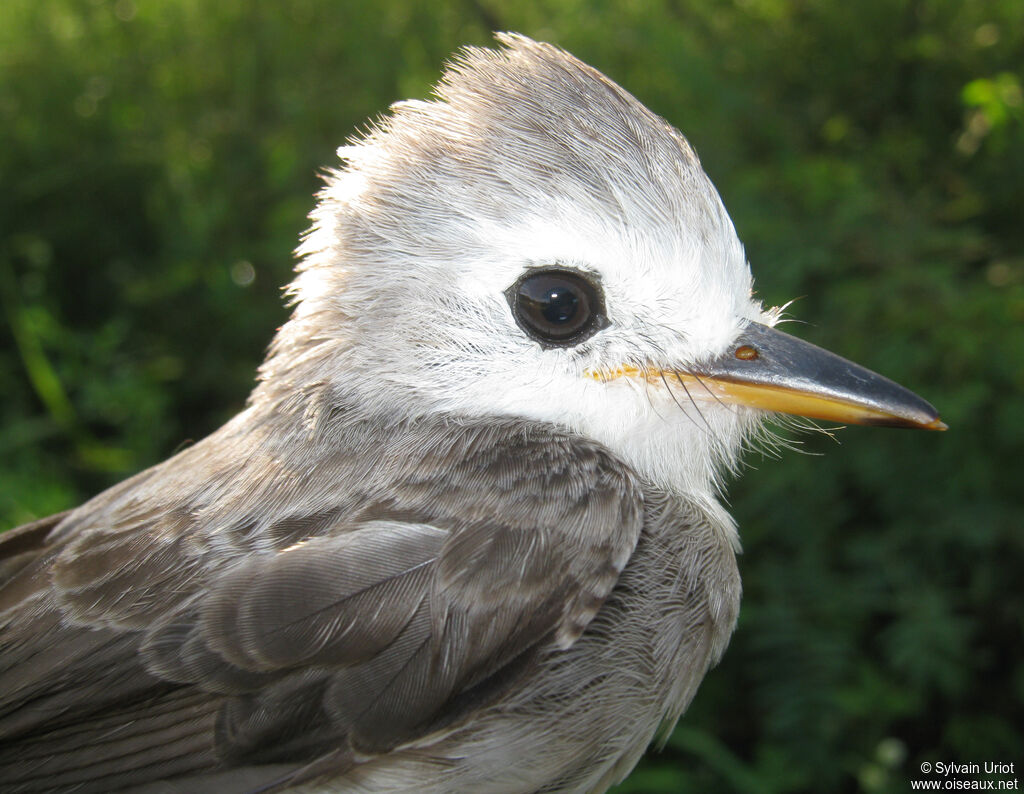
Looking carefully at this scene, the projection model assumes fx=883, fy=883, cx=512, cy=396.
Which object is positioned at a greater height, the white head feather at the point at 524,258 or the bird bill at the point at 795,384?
the white head feather at the point at 524,258

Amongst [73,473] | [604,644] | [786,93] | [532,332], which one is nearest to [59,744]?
[604,644]

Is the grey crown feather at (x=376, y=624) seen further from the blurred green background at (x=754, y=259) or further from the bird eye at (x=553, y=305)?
the blurred green background at (x=754, y=259)

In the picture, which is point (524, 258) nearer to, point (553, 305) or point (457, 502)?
point (553, 305)

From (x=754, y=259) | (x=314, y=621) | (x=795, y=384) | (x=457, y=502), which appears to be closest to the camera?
(x=314, y=621)

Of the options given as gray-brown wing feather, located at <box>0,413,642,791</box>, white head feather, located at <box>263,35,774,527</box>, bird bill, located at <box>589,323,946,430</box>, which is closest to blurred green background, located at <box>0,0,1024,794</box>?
bird bill, located at <box>589,323,946,430</box>

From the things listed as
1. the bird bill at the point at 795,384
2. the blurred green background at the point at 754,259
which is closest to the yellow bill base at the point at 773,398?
the bird bill at the point at 795,384

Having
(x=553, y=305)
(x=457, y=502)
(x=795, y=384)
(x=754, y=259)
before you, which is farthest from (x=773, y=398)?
(x=754, y=259)

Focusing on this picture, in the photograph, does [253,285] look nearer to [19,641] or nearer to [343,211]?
[343,211]
